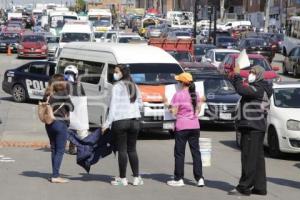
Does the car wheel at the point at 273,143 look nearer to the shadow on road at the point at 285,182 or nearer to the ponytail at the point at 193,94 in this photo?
the shadow on road at the point at 285,182

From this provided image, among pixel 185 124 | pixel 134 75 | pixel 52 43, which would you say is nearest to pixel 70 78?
pixel 134 75

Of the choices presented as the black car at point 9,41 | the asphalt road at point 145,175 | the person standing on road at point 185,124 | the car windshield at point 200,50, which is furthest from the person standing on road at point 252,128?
the black car at point 9,41

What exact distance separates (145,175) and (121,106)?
1.79 metres

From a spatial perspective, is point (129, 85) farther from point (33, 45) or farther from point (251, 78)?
point (33, 45)

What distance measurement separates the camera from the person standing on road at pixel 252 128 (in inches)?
A: 384

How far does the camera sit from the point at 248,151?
32.1 ft

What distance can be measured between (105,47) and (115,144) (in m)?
7.74

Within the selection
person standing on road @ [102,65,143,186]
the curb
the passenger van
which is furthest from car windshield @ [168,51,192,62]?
person standing on road @ [102,65,143,186]

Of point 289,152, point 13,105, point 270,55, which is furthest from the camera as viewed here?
point 270,55

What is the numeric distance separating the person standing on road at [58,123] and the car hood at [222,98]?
7.97m

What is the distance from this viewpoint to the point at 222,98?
18516mm

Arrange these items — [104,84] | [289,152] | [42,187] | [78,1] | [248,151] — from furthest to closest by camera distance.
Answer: [78,1] → [104,84] → [289,152] → [42,187] → [248,151]

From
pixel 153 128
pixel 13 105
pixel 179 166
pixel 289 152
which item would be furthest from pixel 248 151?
pixel 13 105

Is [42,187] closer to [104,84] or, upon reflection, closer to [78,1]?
[104,84]
